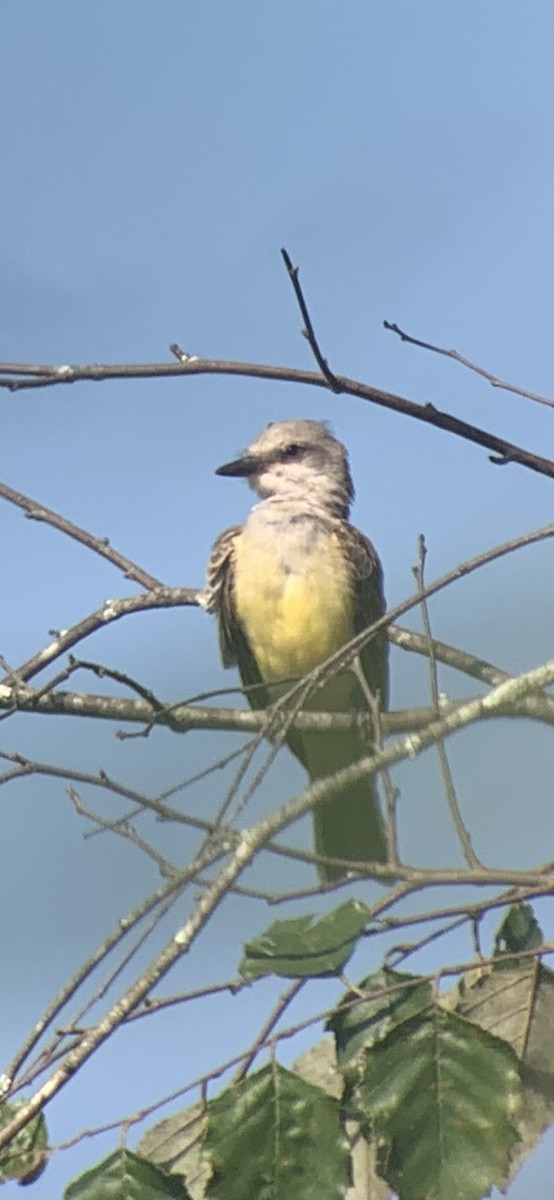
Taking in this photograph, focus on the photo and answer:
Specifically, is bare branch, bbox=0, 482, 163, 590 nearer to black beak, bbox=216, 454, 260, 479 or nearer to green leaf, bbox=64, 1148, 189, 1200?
black beak, bbox=216, 454, 260, 479

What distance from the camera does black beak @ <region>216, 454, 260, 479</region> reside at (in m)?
4.88

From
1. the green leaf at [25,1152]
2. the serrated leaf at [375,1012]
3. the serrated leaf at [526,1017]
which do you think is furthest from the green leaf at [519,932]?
the green leaf at [25,1152]

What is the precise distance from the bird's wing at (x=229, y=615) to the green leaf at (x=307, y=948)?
243 cm

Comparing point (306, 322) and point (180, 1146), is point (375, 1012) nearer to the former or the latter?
point (180, 1146)

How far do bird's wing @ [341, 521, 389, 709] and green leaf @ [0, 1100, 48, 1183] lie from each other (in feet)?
7.21

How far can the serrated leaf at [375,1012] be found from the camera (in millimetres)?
2064

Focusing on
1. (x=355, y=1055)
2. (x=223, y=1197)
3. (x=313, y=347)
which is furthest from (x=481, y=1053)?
(x=313, y=347)

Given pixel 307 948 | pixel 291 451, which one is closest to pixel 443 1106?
pixel 307 948

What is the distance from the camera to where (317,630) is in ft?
14.0

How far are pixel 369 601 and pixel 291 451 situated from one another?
2.57 feet

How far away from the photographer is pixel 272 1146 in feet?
6.57

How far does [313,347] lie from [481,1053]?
3.24ft

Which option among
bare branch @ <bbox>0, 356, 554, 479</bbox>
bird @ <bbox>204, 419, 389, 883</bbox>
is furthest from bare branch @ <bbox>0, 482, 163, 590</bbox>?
bare branch @ <bbox>0, 356, 554, 479</bbox>

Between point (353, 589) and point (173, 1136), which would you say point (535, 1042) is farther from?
point (353, 589)
